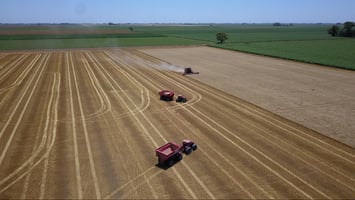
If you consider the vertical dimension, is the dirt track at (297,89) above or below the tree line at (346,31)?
below

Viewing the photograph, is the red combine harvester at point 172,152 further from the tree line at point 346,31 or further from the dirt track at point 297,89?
the tree line at point 346,31

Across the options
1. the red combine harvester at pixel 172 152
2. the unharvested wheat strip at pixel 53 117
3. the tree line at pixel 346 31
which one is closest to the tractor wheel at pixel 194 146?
the red combine harvester at pixel 172 152

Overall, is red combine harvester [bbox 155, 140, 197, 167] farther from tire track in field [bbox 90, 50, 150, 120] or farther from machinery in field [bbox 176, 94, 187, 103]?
machinery in field [bbox 176, 94, 187, 103]

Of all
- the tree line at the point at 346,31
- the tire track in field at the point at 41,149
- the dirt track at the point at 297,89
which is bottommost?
the dirt track at the point at 297,89

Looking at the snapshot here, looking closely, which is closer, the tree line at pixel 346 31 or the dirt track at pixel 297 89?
the dirt track at pixel 297 89

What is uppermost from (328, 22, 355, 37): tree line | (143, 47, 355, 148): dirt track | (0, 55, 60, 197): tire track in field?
(328, 22, 355, 37): tree line

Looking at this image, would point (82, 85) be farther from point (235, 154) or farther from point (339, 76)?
point (339, 76)

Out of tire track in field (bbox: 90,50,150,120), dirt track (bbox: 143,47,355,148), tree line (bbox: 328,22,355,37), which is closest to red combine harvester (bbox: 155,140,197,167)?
tire track in field (bbox: 90,50,150,120)

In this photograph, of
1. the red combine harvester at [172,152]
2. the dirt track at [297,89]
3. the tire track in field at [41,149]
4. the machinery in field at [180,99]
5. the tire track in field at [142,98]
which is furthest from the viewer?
the machinery in field at [180,99]
